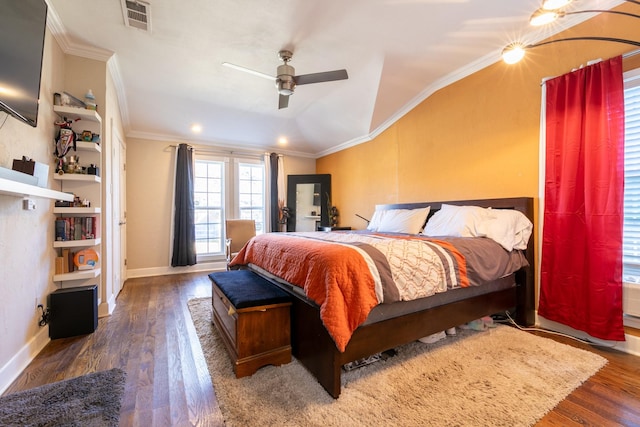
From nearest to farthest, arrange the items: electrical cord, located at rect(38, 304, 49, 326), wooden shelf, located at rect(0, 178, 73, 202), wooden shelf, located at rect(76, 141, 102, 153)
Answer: wooden shelf, located at rect(0, 178, 73, 202)
electrical cord, located at rect(38, 304, 49, 326)
wooden shelf, located at rect(76, 141, 102, 153)

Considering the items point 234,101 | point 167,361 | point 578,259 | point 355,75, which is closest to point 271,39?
point 355,75

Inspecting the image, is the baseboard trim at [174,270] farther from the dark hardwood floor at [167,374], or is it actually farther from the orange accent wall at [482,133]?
the orange accent wall at [482,133]

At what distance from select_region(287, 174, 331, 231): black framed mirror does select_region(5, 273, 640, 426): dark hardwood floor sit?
3113 millimetres

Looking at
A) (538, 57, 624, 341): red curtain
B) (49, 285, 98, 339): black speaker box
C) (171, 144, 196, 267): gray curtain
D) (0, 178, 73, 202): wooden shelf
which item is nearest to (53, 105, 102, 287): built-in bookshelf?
(49, 285, 98, 339): black speaker box

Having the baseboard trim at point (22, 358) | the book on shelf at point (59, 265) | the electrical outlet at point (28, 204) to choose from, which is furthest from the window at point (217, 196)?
the electrical outlet at point (28, 204)

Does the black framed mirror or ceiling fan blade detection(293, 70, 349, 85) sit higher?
ceiling fan blade detection(293, 70, 349, 85)

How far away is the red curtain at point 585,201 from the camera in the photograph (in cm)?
200

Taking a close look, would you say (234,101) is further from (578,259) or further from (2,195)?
(578,259)

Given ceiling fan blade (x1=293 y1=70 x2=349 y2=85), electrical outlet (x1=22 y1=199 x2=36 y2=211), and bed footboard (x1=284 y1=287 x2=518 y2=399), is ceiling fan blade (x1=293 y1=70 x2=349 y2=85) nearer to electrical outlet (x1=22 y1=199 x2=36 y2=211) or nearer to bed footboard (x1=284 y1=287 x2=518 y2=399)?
bed footboard (x1=284 y1=287 x2=518 y2=399)

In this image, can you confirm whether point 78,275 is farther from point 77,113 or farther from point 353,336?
point 353,336

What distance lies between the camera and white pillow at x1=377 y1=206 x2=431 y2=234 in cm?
316

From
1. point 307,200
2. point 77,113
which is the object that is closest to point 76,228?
point 77,113

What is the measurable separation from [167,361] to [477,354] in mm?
2250

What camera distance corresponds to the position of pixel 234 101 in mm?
3996
